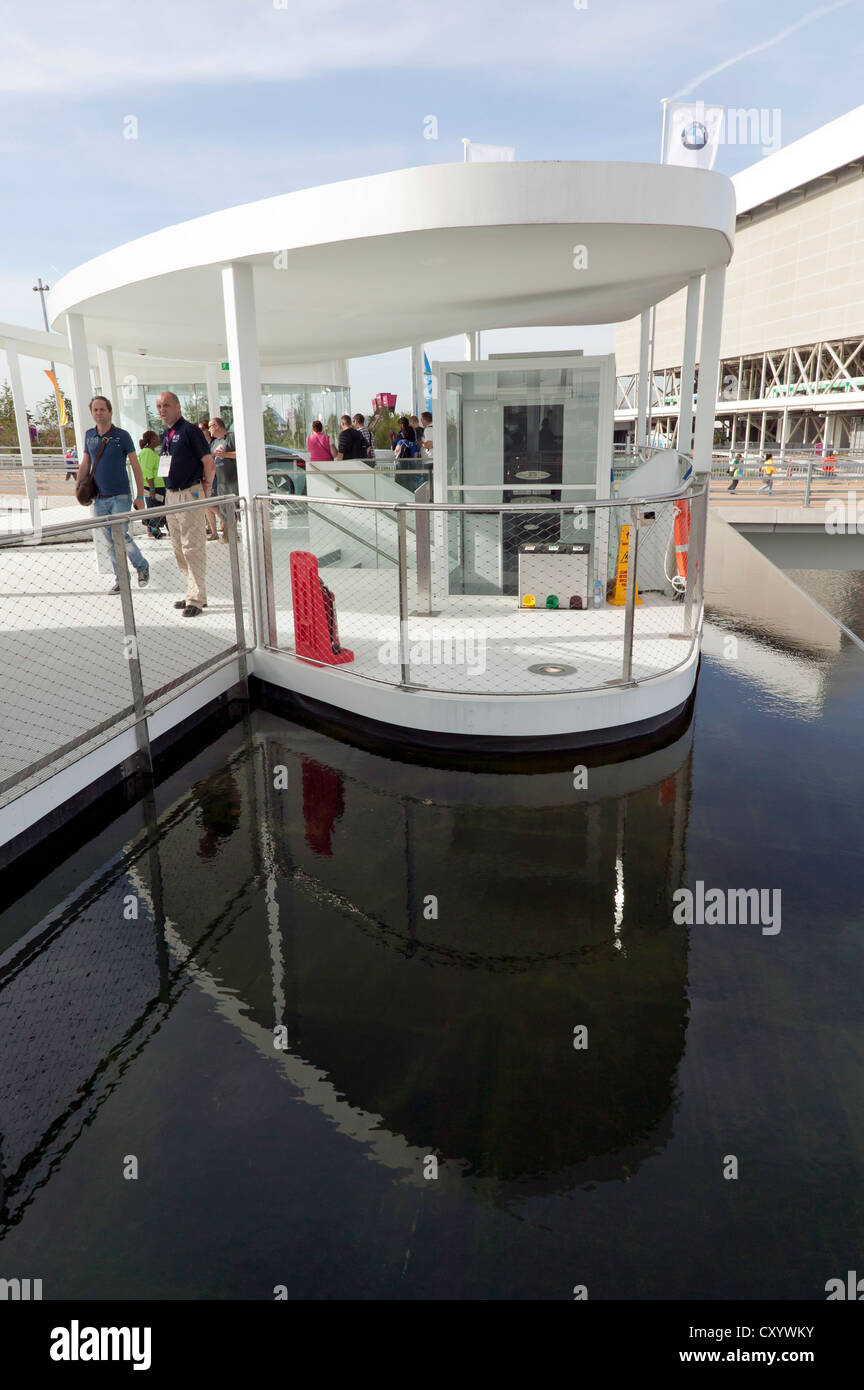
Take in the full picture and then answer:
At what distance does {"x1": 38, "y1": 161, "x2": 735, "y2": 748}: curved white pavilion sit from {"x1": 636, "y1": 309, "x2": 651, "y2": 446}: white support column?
6.64 feet

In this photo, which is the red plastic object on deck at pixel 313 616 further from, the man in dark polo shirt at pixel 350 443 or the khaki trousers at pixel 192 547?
the man in dark polo shirt at pixel 350 443

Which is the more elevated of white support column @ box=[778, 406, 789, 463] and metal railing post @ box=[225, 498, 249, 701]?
white support column @ box=[778, 406, 789, 463]

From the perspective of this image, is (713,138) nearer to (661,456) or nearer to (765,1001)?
(661,456)

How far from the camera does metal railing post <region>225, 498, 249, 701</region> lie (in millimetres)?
6881

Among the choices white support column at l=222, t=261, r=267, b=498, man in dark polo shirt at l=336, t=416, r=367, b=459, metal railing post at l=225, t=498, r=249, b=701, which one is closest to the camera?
white support column at l=222, t=261, r=267, b=498

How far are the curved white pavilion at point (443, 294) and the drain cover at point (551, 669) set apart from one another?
0.21 meters

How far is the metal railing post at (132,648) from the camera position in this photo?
5.34 metres

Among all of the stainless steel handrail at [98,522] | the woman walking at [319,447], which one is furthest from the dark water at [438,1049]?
the woman walking at [319,447]

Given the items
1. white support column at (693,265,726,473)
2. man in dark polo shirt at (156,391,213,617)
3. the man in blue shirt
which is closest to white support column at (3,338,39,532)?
the man in blue shirt

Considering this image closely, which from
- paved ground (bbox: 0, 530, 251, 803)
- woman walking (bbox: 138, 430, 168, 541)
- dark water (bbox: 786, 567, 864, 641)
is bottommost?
dark water (bbox: 786, 567, 864, 641)

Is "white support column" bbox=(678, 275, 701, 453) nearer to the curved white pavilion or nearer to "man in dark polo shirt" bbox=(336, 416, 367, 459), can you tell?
the curved white pavilion

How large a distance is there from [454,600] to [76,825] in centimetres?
494
